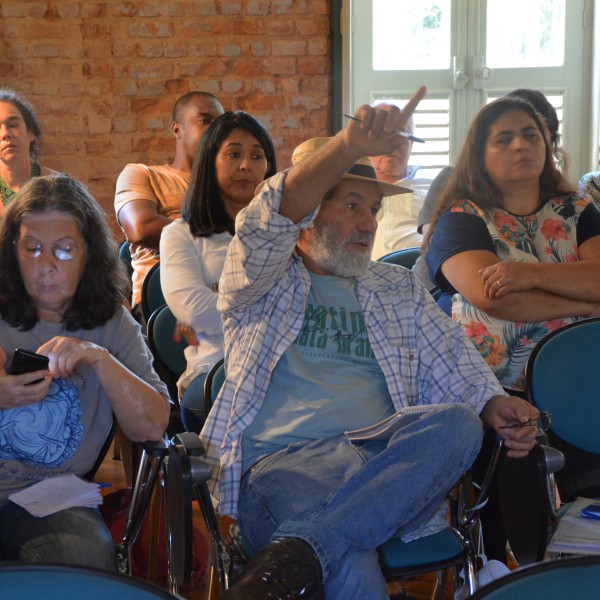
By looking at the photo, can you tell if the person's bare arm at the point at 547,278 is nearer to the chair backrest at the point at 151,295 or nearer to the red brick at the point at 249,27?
the chair backrest at the point at 151,295

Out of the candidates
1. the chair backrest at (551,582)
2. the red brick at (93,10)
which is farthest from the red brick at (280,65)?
the chair backrest at (551,582)

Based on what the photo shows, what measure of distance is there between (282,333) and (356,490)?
1.49 feet

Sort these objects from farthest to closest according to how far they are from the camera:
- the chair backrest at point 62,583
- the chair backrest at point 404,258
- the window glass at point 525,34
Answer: the window glass at point 525,34
the chair backrest at point 404,258
the chair backrest at point 62,583

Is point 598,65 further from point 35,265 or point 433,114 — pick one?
point 35,265

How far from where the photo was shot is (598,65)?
5.05 meters

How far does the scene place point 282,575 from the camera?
5.21 ft

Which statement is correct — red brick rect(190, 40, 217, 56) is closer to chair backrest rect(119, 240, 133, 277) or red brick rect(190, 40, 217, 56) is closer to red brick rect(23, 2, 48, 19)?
red brick rect(23, 2, 48, 19)

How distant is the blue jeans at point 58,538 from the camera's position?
1.76 metres

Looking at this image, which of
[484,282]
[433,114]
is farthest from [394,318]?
[433,114]

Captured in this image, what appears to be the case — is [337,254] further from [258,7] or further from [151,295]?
[258,7]

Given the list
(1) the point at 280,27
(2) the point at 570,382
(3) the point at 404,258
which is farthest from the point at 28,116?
(2) the point at 570,382

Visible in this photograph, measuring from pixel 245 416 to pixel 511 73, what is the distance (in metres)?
3.80

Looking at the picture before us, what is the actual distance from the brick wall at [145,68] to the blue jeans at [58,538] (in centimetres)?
341

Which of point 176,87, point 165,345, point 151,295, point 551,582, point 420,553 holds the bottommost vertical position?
point 420,553
